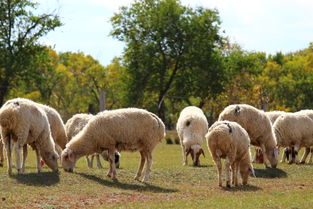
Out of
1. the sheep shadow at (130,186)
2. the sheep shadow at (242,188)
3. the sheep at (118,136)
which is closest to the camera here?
the sheep shadow at (130,186)

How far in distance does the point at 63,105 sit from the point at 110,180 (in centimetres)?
6510

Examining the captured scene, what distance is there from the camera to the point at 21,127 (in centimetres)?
1616

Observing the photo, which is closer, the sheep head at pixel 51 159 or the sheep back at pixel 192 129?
the sheep head at pixel 51 159

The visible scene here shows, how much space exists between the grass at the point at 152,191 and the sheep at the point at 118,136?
564 millimetres

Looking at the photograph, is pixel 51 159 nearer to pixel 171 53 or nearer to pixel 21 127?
pixel 21 127

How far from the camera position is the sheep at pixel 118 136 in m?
16.7

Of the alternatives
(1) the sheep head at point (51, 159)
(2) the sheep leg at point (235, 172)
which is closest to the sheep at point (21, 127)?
(1) the sheep head at point (51, 159)

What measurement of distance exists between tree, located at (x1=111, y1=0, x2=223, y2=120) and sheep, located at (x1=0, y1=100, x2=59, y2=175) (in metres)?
41.7

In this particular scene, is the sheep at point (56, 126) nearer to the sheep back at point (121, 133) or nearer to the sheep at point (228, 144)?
the sheep back at point (121, 133)

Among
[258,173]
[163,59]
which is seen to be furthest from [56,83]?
[258,173]

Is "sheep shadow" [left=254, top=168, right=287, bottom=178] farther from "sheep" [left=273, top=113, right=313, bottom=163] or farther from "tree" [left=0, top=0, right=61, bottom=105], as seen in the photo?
"tree" [left=0, top=0, right=61, bottom=105]

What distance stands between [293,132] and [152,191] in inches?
400

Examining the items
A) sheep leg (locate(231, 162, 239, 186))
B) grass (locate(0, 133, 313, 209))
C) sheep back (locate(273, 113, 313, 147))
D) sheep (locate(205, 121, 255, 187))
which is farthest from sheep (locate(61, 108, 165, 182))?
sheep back (locate(273, 113, 313, 147))

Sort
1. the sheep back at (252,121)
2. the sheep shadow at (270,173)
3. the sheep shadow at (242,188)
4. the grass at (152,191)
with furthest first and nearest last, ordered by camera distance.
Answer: the sheep back at (252,121)
the sheep shadow at (270,173)
the sheep shadow at (242,188)
the grass at (152,191)
